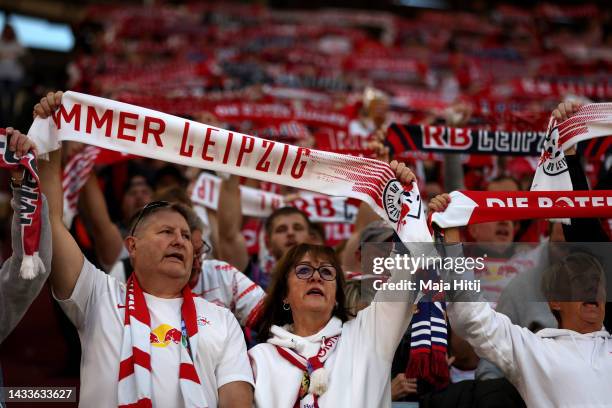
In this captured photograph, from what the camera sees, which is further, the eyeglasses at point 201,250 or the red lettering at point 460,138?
the red lettering at point 460,138

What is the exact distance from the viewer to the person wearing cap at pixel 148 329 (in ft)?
11.9

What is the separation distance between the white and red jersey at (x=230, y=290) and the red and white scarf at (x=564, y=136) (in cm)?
144

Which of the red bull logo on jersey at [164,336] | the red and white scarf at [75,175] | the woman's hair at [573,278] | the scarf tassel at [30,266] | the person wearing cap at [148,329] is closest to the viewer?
the scarf tassel at [30,266]

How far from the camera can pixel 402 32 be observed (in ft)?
66.2

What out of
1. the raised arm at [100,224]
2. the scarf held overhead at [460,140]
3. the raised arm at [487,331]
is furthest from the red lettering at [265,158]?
the scarf held overhead at [460,140]

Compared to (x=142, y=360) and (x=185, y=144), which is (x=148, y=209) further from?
(x=142, y=360)

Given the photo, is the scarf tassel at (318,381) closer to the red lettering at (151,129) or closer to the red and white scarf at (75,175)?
the red lettering at (151,129)

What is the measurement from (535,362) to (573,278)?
0.47 metres

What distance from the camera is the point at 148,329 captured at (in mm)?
3723

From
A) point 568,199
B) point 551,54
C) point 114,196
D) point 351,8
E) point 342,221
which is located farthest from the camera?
point 351,8

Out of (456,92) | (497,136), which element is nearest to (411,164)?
(497,136)

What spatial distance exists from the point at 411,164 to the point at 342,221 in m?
0.66

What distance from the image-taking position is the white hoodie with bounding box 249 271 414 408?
12.2 feet

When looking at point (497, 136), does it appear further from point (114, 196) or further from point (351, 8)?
point (351, 8)
